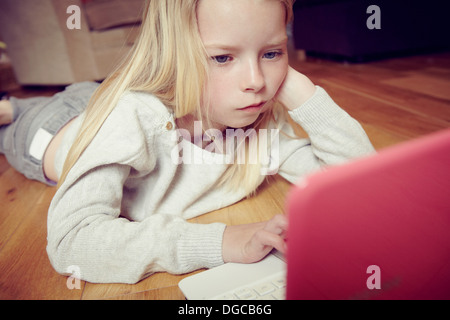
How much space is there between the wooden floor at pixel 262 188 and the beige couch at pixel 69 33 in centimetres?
105

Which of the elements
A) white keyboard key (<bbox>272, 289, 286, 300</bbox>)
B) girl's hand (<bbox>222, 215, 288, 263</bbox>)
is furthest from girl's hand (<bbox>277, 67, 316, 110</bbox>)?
white keyboard key (<bbox>272, 289, 286, 300</bbox>)

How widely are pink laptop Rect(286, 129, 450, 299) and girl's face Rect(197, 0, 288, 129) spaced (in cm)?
28

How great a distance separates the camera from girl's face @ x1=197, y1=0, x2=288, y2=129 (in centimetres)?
48

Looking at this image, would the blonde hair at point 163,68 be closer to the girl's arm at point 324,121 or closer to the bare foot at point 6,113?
the girl's arm at point 324,121

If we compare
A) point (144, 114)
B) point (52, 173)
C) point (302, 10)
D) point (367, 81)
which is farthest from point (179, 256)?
point (302, 10)

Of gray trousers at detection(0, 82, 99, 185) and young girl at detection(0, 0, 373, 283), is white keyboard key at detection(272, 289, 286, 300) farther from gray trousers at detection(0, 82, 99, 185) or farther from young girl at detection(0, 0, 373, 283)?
gray trousers at detection(0, 82, 99, 185)

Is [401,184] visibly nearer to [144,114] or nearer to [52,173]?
[144,114]

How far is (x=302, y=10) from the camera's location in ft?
8.44

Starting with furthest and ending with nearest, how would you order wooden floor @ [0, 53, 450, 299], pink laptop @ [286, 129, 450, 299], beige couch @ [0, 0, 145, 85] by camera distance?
beige couch @ [0, 0, 145, 85], wooden floor @ [0, 53, 450, 299], pink laptop @ [286, 129, 450, 299]

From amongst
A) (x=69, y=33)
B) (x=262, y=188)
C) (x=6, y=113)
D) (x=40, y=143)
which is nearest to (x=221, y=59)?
(x=262, y=188)

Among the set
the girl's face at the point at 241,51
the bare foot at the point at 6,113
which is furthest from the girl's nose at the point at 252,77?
the bare foot at the point at 6,113

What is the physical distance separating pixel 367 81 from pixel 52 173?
4.63 ft

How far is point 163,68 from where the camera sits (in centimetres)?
55

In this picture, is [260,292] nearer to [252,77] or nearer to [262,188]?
[252,77]
